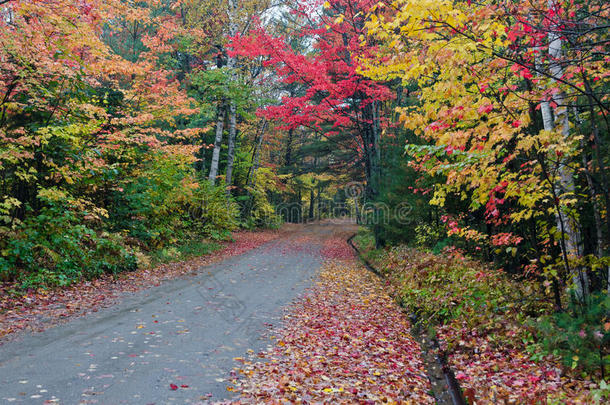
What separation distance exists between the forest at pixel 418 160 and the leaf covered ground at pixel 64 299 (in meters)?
0.34

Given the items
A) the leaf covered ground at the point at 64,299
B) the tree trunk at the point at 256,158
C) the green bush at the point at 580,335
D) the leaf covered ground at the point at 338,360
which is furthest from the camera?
the tree trunk at the point at 256,158

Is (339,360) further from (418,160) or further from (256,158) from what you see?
(256,158)

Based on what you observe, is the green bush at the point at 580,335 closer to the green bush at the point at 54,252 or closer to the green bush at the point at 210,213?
the green bush at the point at 54,252

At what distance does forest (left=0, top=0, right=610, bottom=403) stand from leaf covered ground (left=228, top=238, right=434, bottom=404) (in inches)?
30.4

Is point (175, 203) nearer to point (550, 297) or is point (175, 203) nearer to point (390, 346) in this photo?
point (390, 346)

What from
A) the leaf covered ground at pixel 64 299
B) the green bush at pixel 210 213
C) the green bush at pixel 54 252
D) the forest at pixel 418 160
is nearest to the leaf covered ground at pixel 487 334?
the forest at pixel 418 160

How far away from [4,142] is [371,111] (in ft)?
47.1

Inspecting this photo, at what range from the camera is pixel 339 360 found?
18.3 ft

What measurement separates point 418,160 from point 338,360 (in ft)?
14.0

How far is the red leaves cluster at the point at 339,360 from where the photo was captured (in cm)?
449

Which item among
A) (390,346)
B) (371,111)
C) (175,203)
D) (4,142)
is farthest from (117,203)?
(371,111)

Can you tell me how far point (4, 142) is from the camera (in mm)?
8203

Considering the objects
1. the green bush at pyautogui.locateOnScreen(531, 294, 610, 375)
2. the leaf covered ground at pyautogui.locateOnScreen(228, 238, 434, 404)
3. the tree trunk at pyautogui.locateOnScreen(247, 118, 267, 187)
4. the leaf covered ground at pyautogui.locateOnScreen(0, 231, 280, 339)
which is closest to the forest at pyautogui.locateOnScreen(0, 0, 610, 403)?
the green bush at pyautogui.locateOnScreen(531, 294, 610, 375)

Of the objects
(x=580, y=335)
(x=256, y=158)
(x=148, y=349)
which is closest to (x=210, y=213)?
(x=256, y=158)
